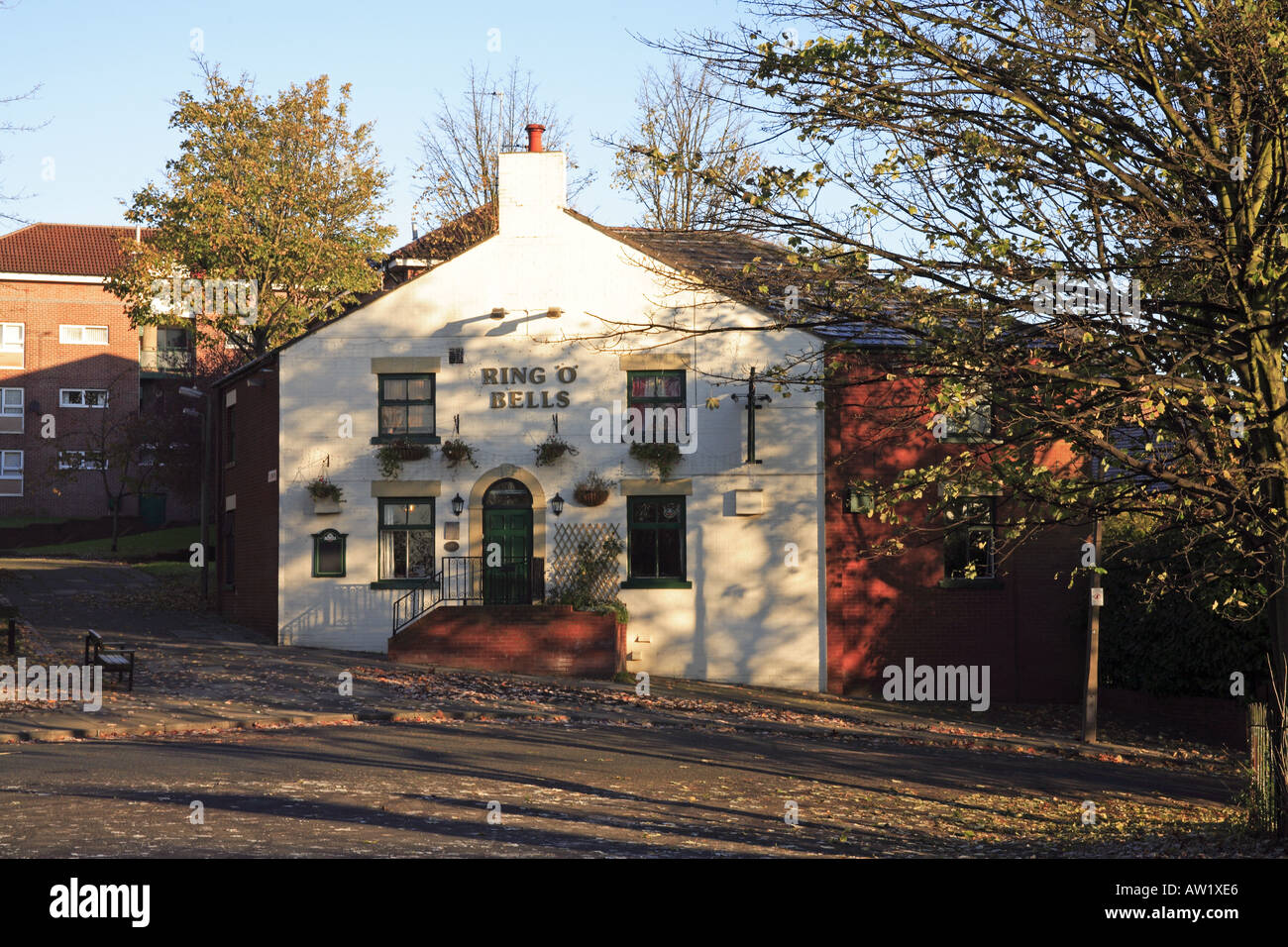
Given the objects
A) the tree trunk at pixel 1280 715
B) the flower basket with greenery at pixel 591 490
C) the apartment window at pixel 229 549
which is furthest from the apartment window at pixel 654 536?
the tree trunk at pixel 1280 715

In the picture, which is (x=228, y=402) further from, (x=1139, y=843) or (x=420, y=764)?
(x=1139, y=843)

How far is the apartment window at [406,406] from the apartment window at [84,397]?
32.9 metres

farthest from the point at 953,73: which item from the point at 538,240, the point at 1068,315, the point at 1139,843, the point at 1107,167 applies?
the point at 538,240

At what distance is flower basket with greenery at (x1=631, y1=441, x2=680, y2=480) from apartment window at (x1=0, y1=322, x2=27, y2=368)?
38534 mm

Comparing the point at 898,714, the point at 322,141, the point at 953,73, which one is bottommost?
the point at 898,714

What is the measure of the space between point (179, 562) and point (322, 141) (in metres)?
15.1

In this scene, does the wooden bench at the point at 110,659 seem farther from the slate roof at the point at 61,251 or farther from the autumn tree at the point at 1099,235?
the slate roof at the point at 61,251

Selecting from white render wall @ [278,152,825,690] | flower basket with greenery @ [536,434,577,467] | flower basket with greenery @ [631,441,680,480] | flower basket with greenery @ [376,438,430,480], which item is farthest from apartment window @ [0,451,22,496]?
flower basket with greenery @ [631,441,680,480]

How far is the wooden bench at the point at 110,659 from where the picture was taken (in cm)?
2078

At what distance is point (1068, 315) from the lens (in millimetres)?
10727

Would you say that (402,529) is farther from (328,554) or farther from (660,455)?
(660,455)

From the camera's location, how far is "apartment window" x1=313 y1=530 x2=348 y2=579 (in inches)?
1047

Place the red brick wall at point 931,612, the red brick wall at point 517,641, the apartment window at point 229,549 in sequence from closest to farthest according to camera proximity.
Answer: the red brick wall at point 517,641 < the red brick wall at point 931,612 < the apartment window at point 229,549

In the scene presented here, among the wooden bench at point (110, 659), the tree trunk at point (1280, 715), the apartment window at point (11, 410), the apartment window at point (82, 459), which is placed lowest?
the wooden bench at point (110, 659)
